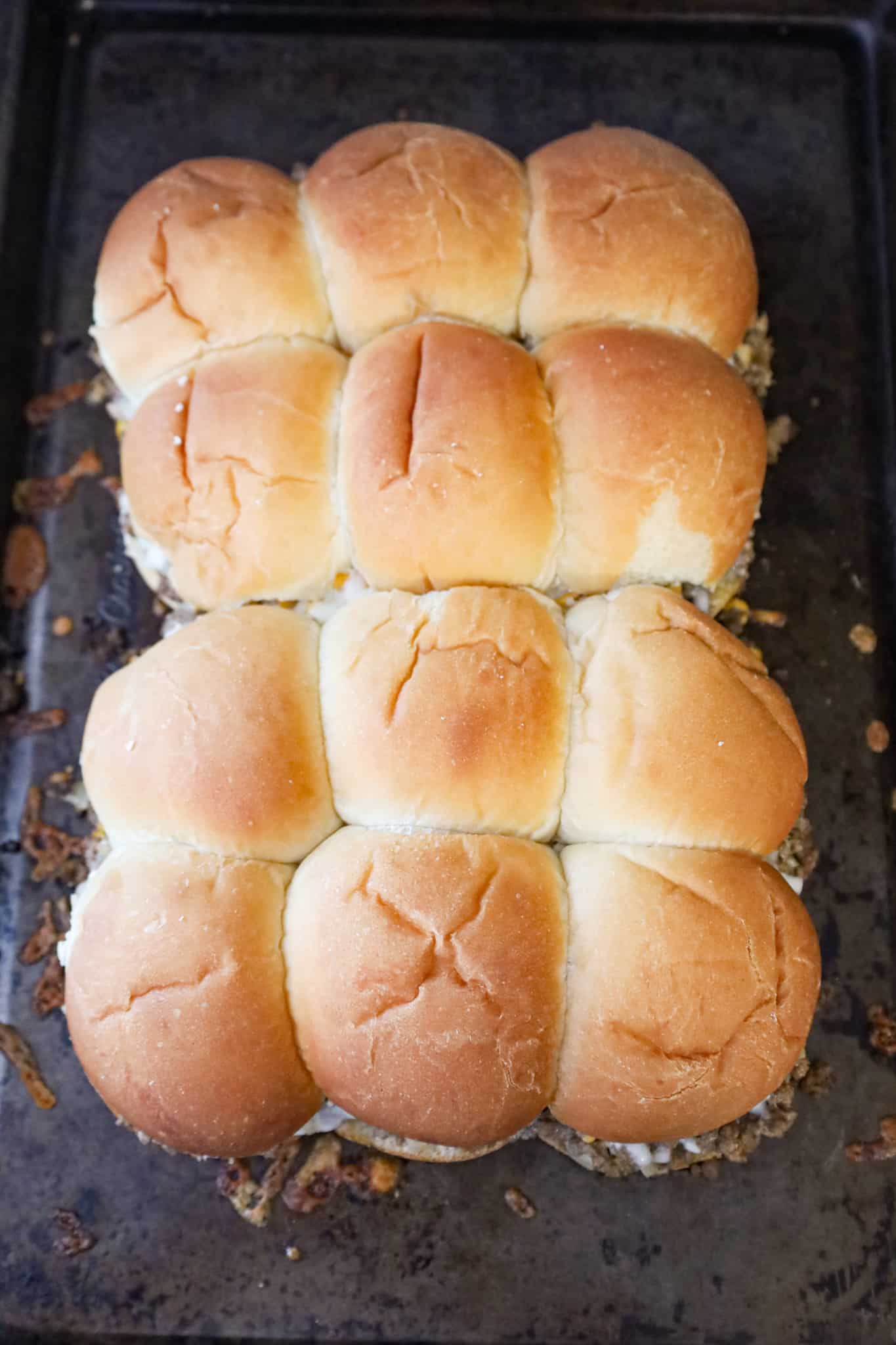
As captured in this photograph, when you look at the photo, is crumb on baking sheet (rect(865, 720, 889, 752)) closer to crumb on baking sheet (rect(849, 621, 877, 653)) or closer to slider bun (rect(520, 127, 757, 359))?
crumb on baking sheet (rect(849, 621, 877, 653))

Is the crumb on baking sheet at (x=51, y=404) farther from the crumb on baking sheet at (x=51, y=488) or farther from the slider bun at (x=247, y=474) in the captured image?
the slider bun at (x=247, y=474)

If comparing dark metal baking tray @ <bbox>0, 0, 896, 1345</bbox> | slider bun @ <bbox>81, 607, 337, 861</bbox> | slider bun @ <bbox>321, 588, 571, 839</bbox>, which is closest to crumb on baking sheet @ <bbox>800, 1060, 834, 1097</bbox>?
dark metal baking tray @ <bbox>0, 0, 896, 1345</bbox>

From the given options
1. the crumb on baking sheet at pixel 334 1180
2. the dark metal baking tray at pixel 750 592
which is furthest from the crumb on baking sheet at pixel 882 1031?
the crumb on baking sheet at pixel 334 1180

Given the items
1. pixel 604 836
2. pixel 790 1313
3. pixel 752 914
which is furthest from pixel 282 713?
pixel 790 1313

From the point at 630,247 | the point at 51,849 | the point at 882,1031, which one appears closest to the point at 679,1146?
the point at 882,1031

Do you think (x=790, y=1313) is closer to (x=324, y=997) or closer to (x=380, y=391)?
(x=324, y=997)
